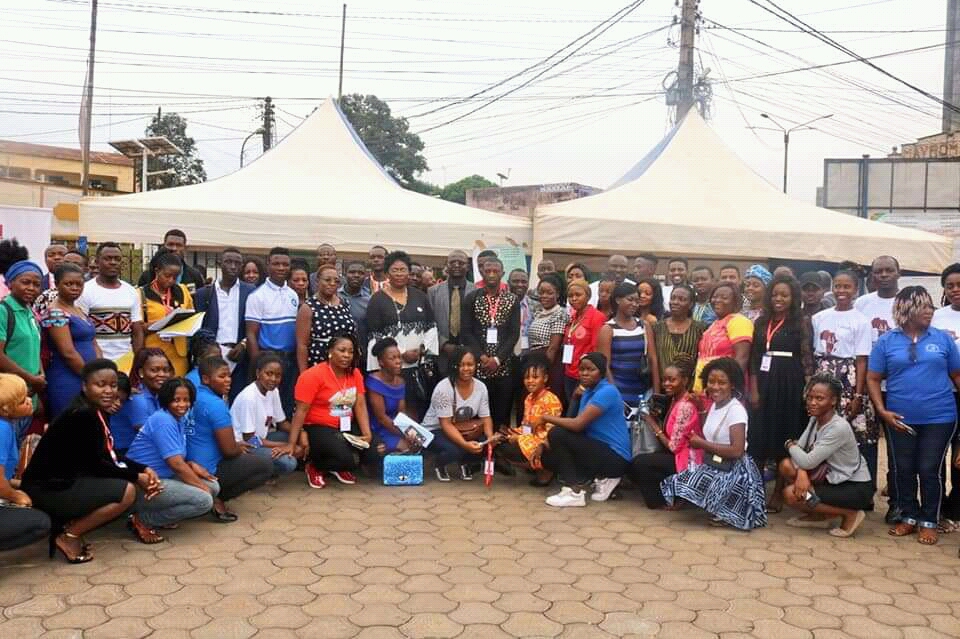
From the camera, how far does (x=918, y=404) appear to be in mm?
4609

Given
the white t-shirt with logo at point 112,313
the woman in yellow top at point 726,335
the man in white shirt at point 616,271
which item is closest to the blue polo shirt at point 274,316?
the white t-shirt with logo at point 112,313

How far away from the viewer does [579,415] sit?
5.32m

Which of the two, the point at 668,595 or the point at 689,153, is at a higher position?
the point at 689,153

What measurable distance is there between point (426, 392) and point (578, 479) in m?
1.40

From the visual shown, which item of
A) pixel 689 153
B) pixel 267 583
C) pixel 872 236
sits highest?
pixel 689 153

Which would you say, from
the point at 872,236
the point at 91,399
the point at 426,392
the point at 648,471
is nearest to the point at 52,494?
the point at 91,399

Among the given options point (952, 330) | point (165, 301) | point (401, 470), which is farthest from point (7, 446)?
point (952, 330)

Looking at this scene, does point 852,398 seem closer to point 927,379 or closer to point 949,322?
point 927,379

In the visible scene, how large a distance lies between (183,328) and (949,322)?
15.6 ft

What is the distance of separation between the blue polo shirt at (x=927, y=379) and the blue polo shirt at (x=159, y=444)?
4.04 m

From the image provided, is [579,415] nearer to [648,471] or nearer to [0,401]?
[648,471]

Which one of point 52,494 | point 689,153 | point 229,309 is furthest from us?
point 689,153

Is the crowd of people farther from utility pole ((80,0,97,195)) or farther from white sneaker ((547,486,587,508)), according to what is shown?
utility pole ((80,0,97,195))

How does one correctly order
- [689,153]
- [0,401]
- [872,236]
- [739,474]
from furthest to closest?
1. [689,153]
2. [872,236]
3. [739,474]
4. [0,401]
